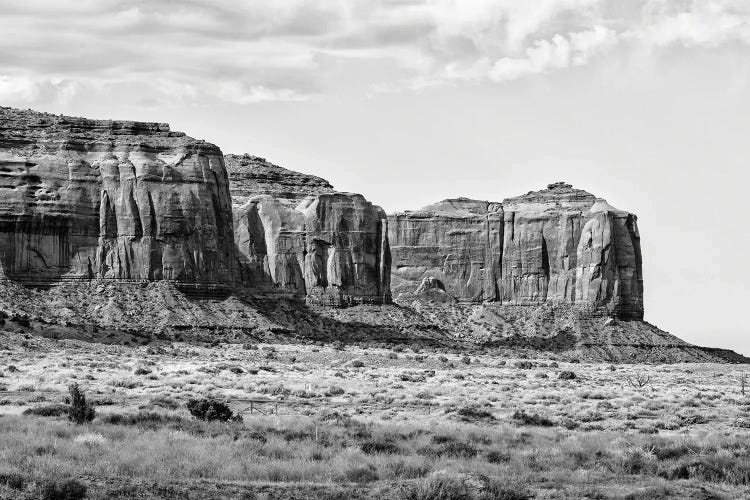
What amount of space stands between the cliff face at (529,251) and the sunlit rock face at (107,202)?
46.9 meters

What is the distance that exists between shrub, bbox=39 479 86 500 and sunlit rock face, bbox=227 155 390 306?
297ft

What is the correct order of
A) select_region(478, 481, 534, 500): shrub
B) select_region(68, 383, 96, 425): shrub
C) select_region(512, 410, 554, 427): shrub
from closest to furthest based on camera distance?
1. select_region(478, 481, 534, 500): shrub
2. select_region(68, 383, 96, 425): shrub
3. select_region(512, 410, 554, 427): shrub

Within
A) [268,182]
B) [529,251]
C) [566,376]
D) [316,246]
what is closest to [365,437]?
[566,376]

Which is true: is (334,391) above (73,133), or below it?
below

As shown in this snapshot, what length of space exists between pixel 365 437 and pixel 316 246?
291 feet

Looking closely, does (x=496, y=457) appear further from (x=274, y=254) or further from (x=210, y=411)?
(x=274, y=254)

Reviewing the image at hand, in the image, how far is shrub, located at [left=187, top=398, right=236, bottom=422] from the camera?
39.5 m

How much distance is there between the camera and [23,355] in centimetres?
7138

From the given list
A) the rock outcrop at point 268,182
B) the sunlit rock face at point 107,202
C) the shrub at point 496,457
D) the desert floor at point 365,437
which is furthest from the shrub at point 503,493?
the rock outcrop at point 268,182

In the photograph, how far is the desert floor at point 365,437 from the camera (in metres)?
29.2

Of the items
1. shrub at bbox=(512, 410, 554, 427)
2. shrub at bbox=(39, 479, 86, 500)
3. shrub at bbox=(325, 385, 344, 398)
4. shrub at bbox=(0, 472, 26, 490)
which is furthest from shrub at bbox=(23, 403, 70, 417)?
shrub at bbox=(325, 385, 344, 398)

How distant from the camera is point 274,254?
4815 inches

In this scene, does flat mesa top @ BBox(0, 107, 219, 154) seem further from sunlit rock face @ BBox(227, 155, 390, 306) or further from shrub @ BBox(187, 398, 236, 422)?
shrub @ BBox(187, 398, 236, 422)

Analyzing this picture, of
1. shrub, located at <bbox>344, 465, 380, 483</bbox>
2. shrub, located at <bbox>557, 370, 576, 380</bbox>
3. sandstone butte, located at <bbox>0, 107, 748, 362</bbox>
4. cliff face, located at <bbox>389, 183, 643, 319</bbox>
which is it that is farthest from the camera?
cliff face, located at <bbox>389, 183, 643, 319</bbox>
